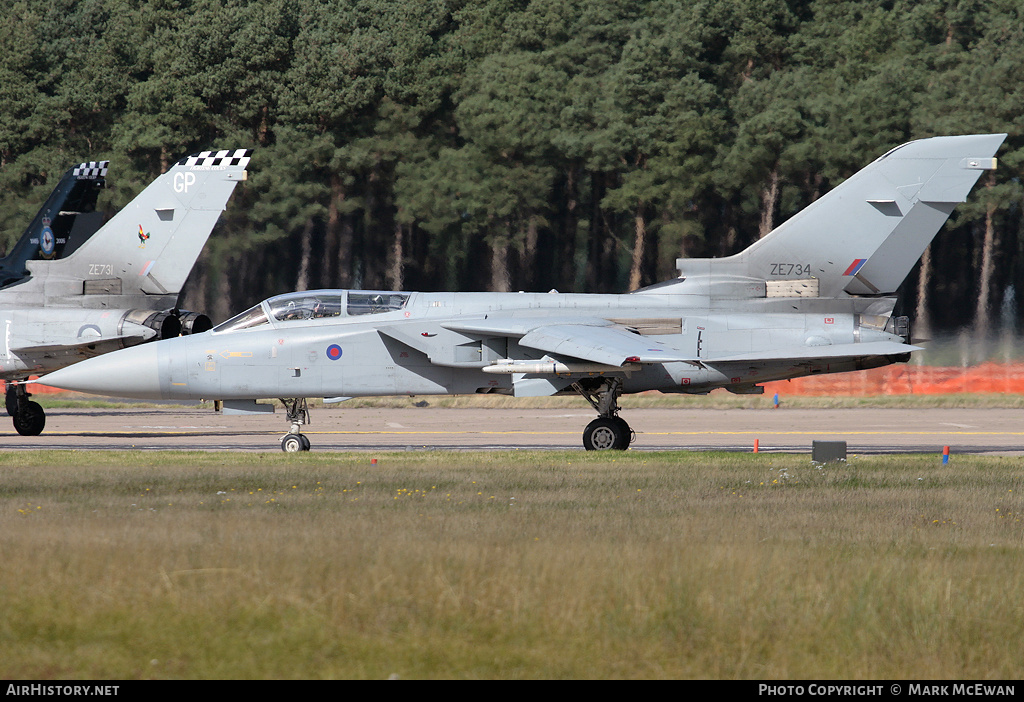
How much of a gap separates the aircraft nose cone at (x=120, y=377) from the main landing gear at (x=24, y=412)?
18.0 feet

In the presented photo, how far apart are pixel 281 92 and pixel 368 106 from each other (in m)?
3.79

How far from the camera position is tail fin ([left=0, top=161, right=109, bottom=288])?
2703 cm

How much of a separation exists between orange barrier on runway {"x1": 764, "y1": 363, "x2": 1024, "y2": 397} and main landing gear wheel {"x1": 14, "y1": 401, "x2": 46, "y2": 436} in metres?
21.5

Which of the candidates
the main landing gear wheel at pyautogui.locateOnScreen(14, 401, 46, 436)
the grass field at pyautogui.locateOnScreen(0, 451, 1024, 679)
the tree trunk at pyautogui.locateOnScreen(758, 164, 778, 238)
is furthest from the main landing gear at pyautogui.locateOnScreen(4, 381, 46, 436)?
the tree trunk at pyautogui.locateOnScreen(758, 164, 778, 238)

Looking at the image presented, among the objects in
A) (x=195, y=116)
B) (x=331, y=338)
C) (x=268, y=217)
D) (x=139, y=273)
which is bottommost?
(x=331, y=338)

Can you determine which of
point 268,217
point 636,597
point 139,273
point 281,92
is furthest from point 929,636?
point 281,92

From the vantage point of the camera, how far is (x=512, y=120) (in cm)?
4559

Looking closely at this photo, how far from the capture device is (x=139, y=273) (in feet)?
76.0

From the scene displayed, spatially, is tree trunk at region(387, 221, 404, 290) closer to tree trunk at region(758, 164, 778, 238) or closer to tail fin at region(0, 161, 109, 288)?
tree trunk at region(758, 164, 778, 238)

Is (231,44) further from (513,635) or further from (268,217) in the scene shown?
(513,635)

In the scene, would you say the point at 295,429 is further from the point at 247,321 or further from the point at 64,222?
the point at 64,222

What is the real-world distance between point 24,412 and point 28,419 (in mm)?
179

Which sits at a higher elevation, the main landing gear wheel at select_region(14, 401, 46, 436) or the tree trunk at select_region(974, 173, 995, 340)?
the tree trunk at select_region(974, 173, 995, 340)

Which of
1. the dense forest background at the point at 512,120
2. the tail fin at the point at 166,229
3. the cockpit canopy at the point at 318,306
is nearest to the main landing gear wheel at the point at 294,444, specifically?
the cockpit canopy at the point at 318,306
